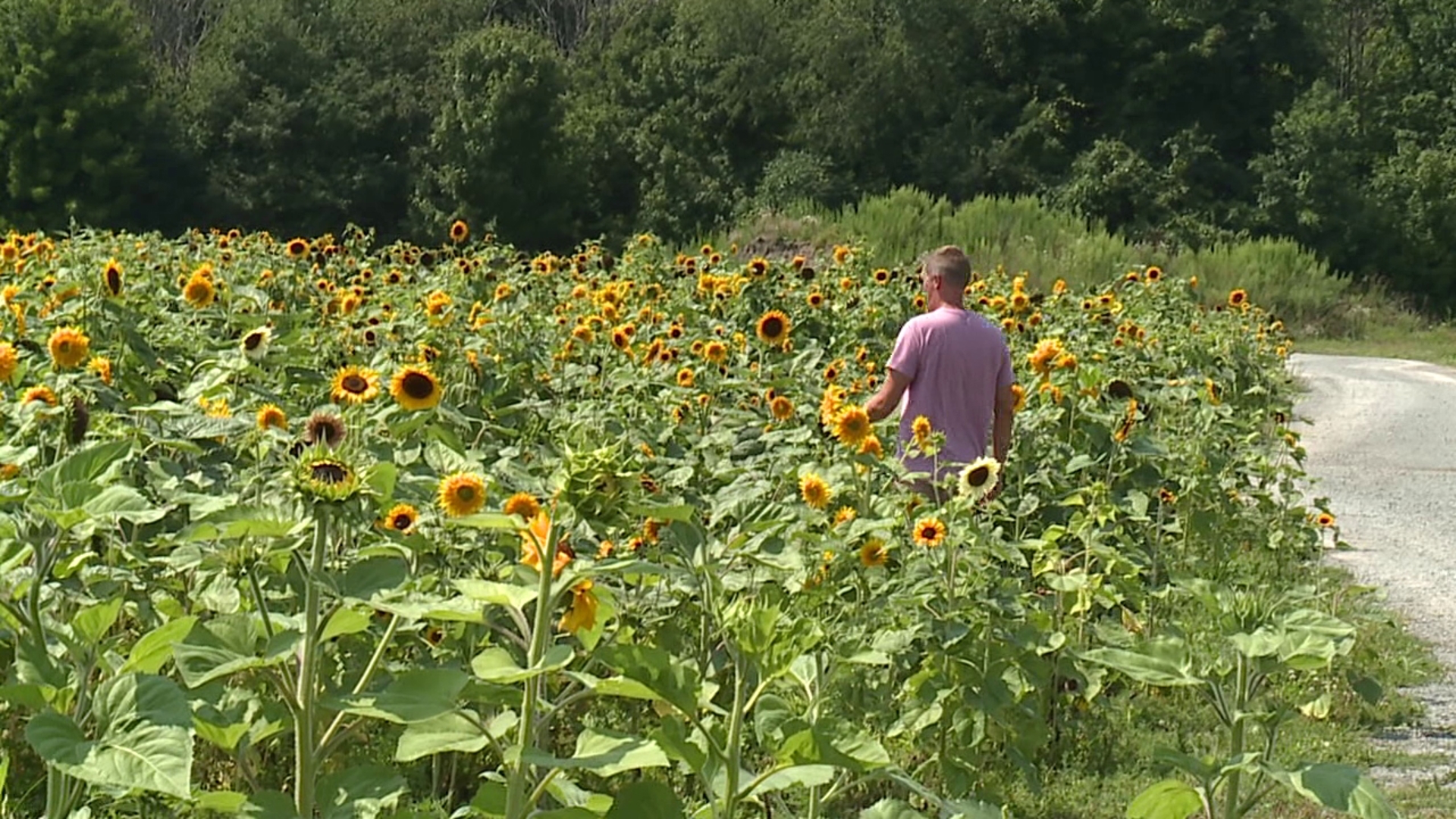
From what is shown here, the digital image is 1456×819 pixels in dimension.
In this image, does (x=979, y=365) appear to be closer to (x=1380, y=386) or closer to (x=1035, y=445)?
(x=1035, y=445)

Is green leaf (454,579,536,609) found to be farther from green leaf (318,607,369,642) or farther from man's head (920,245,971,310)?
man's head (920,245,971,310)

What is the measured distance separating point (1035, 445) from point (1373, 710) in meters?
1.36

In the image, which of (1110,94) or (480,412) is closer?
(480,412)

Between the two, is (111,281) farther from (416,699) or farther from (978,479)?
(416,699)

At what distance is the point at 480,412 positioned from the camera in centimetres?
574

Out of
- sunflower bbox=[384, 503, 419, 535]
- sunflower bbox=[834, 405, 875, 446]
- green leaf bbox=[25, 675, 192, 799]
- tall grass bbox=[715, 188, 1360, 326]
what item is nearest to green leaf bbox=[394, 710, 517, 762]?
green leaf bbox=[25, 675, 192, 799]

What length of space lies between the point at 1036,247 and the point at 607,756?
21.4 meters

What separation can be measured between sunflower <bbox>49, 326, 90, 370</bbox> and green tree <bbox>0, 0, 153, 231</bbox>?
2949cm

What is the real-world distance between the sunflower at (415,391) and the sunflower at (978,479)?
127 centimetres

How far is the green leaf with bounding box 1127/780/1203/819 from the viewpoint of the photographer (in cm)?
209

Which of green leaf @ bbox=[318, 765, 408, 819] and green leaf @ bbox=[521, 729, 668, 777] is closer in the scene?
green leaf @ bbox=[521, 729, 668, 777]

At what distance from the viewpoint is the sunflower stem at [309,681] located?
2.01m

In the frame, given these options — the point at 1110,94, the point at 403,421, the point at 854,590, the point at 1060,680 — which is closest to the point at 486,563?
the point at 403,421

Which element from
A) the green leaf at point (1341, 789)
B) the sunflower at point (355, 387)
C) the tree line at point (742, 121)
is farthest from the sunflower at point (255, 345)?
the tree line at point (742, 121)
